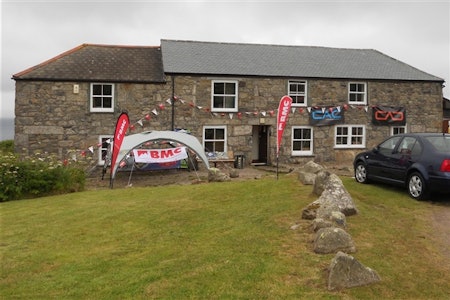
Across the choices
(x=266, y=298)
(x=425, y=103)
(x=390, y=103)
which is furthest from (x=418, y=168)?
(x=425, y=103)

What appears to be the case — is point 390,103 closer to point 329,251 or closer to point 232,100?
point 232,100

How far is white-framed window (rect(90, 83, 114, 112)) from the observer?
19.6 m

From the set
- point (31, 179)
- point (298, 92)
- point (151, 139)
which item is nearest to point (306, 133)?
point (298, 92)

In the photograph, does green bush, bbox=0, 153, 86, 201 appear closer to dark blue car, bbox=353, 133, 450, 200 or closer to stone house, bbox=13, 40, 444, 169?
stone house, bbox=13, 40, 444, 169

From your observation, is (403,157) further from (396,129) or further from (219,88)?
(396,129)

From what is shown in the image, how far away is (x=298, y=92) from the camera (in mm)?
22016

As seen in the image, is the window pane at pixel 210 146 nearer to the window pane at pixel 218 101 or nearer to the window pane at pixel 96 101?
the window pane at pixel 218 101

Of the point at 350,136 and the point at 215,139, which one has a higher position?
the point at 350,136

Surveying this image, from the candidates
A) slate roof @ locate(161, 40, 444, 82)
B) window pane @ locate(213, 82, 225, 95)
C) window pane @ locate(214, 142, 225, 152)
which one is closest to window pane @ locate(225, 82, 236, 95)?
window pane @ locate(213, 82, 225, 95)

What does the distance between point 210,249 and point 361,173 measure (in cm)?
690

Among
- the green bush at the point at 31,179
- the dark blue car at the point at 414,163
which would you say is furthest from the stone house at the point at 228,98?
the dark blue car at the point at 414,163

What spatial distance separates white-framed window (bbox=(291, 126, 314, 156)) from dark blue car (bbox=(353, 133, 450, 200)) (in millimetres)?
10683

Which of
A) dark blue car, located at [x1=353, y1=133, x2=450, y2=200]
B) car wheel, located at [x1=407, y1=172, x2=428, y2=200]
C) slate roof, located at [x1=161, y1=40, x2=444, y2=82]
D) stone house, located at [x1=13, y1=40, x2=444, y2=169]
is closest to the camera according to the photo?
dark blue car, located at [x1=353, y1=133, x2=450, y2=200]

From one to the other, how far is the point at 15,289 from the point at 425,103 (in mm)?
24296
